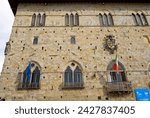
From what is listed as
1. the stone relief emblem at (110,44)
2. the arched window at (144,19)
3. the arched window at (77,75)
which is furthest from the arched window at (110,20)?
the arched window at (77,75)

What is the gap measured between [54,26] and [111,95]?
6.26 meters

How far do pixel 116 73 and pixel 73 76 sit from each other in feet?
8.57

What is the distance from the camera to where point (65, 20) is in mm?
14016

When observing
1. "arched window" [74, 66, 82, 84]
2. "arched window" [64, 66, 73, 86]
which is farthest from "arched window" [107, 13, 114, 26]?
"arched window" [64, 66, 73, 86]

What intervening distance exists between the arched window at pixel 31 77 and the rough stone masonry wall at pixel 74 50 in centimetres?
29

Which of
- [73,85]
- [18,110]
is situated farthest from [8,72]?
[18,110]

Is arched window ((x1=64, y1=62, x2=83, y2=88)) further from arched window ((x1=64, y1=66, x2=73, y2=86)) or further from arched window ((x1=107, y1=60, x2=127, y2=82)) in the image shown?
arched window ((x1=107, y1=60, x2=127, y2=82))

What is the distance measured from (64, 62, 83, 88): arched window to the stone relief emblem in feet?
7.96

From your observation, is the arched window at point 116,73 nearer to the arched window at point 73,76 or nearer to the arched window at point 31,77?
the arched window at point 73,76

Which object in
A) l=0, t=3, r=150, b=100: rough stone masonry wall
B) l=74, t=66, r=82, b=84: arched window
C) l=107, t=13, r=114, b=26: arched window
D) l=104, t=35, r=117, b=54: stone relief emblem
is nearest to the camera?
l=0, t=3, r=150, b=100: rough stone masonry wall

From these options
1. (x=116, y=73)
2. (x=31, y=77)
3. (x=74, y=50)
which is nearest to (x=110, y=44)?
(x=116, y=73)

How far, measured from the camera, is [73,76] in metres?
11.4

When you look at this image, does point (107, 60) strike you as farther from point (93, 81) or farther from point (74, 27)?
point (74, 27)

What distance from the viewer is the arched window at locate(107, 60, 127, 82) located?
451 inches
